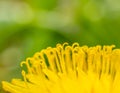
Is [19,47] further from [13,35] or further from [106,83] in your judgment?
Result: [106,83]

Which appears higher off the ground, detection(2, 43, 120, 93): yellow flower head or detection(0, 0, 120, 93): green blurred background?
detection(0, 0, 120, 93): green blurred background

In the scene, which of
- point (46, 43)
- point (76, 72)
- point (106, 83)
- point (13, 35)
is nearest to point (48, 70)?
point (76, 72)

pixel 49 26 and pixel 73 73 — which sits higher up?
pixel 49 26

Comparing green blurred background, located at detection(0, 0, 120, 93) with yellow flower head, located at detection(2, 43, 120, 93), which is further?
green blurred background, located at detection(0, 0, 120, 93)

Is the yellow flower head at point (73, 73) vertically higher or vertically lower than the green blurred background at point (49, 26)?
lower
